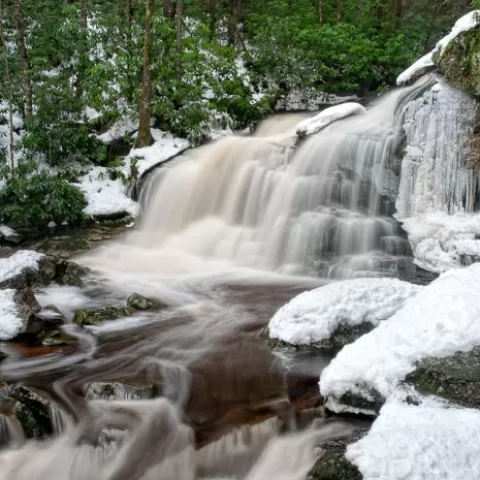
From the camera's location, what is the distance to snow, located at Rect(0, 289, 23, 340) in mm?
5934

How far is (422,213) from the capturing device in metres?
9.38

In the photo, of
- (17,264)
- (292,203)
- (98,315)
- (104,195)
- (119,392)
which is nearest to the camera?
(119,392)

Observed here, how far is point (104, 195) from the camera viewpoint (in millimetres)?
11805

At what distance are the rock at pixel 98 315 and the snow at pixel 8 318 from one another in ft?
2.30

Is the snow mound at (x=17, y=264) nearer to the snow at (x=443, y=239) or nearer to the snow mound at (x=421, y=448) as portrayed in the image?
the snow mound at (x=421, y=448)

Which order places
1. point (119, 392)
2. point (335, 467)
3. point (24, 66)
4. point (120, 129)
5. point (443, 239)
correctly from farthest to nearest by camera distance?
point (120, 129) → point (24, 66) → point (443, 239) → point (119, 392) → point (335, 467)

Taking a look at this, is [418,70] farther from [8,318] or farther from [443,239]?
[8,318]

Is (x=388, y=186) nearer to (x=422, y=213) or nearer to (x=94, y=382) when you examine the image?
(x=422, y=213)

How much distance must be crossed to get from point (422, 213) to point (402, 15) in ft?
43.1

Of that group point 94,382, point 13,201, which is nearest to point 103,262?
point 13,201

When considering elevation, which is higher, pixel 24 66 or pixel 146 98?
pixel 24 66

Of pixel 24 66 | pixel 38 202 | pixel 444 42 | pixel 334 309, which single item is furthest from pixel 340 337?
pixel 24 66

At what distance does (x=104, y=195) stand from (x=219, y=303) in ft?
18.2

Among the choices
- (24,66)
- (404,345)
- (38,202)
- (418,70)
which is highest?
(24,66)
